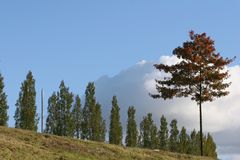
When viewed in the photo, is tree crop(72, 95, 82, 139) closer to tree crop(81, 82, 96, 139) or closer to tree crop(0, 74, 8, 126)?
tree crop(81, 82, 96, 139)

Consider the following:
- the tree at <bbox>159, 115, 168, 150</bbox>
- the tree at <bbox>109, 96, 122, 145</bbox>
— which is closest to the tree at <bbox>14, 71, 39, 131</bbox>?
the tree at <bbox>109, 96, 122, 145</bbox>

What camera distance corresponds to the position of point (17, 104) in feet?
298

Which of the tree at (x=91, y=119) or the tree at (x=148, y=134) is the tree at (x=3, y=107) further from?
the tree at (x=148, y=134)

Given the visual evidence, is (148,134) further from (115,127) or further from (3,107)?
(3,107)

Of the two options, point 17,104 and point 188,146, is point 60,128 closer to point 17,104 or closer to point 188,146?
point 17,104

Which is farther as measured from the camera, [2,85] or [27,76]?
[27,76]

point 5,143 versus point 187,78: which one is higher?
point 187,78

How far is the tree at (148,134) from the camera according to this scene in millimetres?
119438

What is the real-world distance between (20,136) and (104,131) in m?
72.1

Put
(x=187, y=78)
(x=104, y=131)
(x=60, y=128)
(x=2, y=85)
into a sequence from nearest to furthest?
(x=187, y=78)
(x=2, y=85)
(x=60, y=128)
(x=104, y=131)

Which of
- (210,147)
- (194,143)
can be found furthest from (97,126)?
(210,147)

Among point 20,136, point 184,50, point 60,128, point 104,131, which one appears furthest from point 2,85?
point 20,136

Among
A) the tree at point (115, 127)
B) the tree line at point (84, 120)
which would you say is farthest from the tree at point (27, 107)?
the tree at point (115, 127)

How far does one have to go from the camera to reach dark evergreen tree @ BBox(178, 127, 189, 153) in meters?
127
